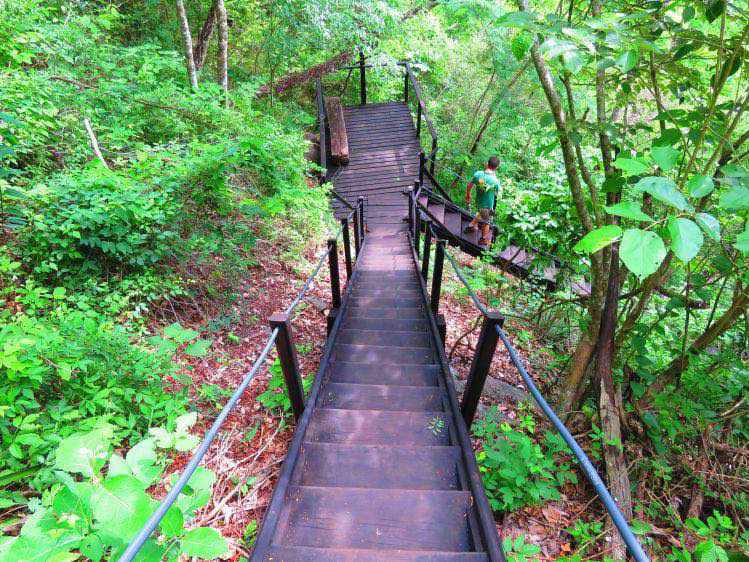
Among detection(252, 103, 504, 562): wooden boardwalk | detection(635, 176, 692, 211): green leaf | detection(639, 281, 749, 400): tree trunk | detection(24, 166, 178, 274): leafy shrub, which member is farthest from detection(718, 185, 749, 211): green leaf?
detection(24, 166, 178, 274): leafy shrub

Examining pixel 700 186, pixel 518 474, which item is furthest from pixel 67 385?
pixel 700 186

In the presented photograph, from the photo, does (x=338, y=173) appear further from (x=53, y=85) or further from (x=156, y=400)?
(x=156, y=400)

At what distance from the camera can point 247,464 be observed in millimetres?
2691

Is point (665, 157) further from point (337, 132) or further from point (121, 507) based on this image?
point (337, 132)

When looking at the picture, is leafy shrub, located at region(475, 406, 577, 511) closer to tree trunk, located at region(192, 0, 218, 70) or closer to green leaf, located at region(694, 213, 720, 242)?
green leaf, located at region(694, 213, 720, 242)

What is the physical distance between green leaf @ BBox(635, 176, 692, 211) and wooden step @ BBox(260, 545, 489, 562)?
1.69 meters

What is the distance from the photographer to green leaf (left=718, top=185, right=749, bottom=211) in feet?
3.42

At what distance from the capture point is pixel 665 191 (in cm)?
92

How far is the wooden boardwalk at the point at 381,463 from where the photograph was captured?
5.80ft

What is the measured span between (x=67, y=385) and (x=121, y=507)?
85.8 inches

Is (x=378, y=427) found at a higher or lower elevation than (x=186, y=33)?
lower

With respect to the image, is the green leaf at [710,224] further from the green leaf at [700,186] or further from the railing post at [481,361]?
the railing post at [481,361]

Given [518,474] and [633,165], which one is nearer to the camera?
[633,165]

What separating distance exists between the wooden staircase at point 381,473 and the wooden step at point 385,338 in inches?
3.4
